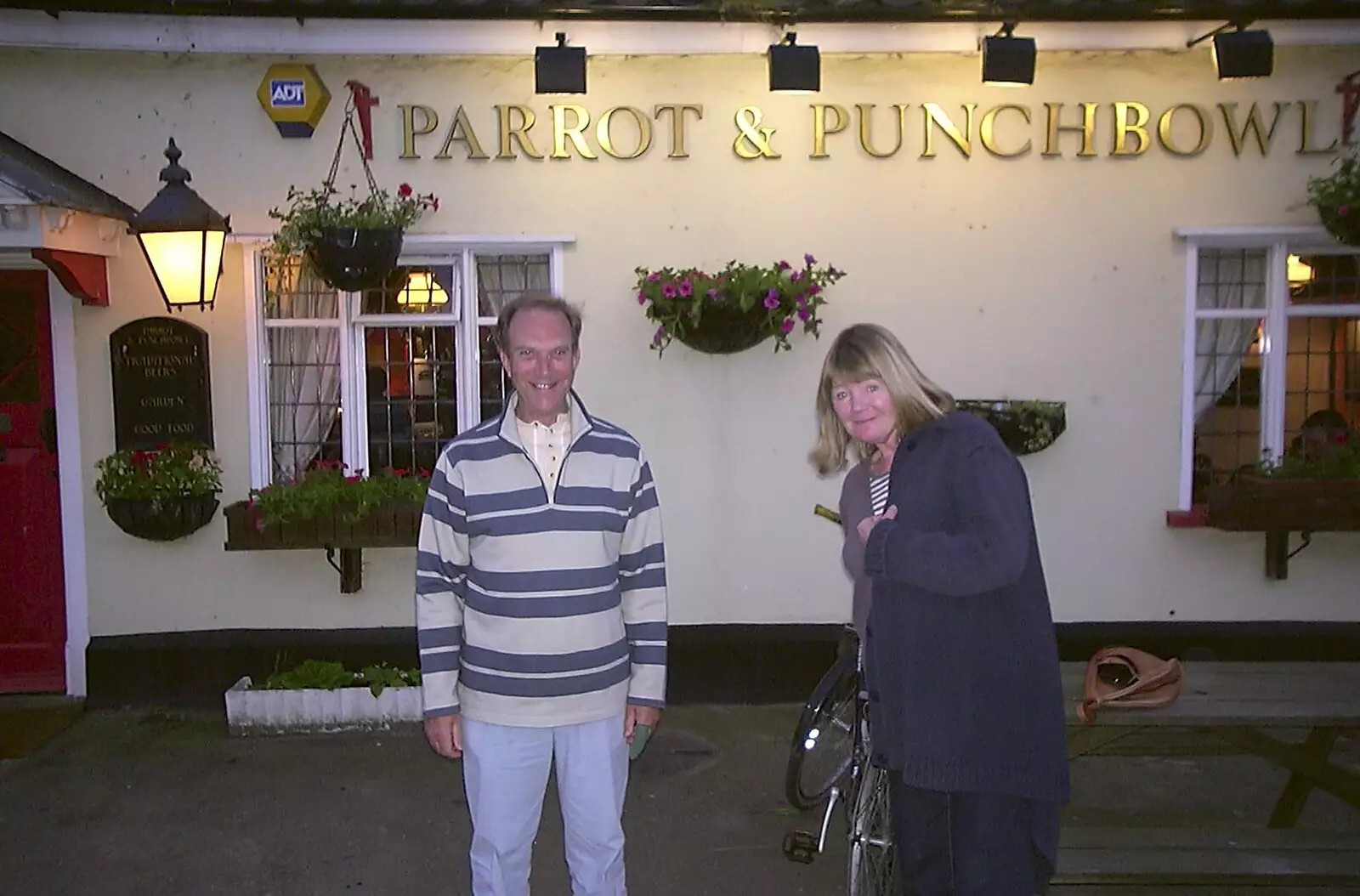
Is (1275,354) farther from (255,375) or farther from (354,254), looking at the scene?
(255,375)

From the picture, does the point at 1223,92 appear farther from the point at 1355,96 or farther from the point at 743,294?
the point at 743,294

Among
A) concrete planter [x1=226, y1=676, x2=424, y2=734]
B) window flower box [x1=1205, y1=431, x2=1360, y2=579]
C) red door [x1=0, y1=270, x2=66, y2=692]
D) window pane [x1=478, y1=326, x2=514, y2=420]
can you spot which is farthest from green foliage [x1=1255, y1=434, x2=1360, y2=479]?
red door [x1=0, y1=270, x2=66, y2=692]

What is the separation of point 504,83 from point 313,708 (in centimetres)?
331

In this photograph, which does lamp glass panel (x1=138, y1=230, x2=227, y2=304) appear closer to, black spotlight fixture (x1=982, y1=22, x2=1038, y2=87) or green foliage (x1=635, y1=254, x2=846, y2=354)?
green foliage (x1=635, y1=254, x2=846, y2=354)

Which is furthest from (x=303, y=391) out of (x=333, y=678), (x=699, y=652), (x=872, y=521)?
(x=872, y=521)

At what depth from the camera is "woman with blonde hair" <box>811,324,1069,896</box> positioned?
2684 mm

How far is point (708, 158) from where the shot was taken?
5.93 meters

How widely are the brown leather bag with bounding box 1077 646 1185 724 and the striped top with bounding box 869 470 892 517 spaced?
1057 millimetres

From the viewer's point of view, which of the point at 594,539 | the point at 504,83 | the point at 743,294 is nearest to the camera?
the point at 594,539

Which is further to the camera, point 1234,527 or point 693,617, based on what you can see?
point 693,617

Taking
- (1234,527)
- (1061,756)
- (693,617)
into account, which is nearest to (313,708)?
(693,617)

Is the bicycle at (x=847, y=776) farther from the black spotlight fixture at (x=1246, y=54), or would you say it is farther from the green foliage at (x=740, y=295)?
the black spotlight fixture at (x=1246, y=54)

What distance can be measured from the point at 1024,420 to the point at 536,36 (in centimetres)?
313

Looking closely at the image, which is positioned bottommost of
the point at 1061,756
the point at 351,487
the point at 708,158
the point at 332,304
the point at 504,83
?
the point at 1061,756
